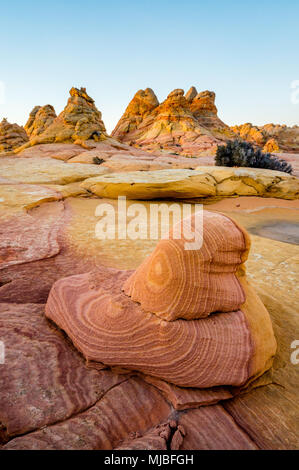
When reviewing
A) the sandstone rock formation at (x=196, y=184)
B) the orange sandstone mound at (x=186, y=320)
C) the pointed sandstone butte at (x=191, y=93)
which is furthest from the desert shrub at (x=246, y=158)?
the pointed sandstone butte at (x=191, y=93)

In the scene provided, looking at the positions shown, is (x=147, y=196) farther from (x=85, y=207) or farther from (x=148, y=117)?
(x=148, y=117)

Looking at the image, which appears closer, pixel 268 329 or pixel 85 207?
pixel 268 329

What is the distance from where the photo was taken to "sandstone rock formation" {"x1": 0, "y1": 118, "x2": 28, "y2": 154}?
82.1ft

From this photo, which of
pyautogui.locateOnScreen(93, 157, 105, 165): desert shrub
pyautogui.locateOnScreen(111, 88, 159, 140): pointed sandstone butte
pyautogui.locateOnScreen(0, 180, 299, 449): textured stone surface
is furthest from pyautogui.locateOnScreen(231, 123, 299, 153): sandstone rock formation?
Result: pyautogui.locateOnScreen(0, 180, 299, 449): textured stone surface

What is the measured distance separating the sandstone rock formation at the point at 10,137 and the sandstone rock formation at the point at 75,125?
7342mm

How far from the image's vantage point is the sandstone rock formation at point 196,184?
657 cm

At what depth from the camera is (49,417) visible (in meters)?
1.13

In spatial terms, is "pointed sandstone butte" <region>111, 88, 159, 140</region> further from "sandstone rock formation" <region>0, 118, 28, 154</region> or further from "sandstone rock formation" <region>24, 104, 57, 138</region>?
"sandstone rock formation" <region>0, 118, 28, 154</region>

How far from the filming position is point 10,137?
2559 centimetres

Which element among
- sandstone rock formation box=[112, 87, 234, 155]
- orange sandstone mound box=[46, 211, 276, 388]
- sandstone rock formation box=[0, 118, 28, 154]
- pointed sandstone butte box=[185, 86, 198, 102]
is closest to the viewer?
orange sandstone mound box=[46, 211, 276, 388]

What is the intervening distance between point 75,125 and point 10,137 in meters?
11.2

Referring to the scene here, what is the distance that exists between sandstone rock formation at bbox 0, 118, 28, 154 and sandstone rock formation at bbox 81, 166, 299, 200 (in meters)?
23.3

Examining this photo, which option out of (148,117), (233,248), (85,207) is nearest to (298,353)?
(233,248)
